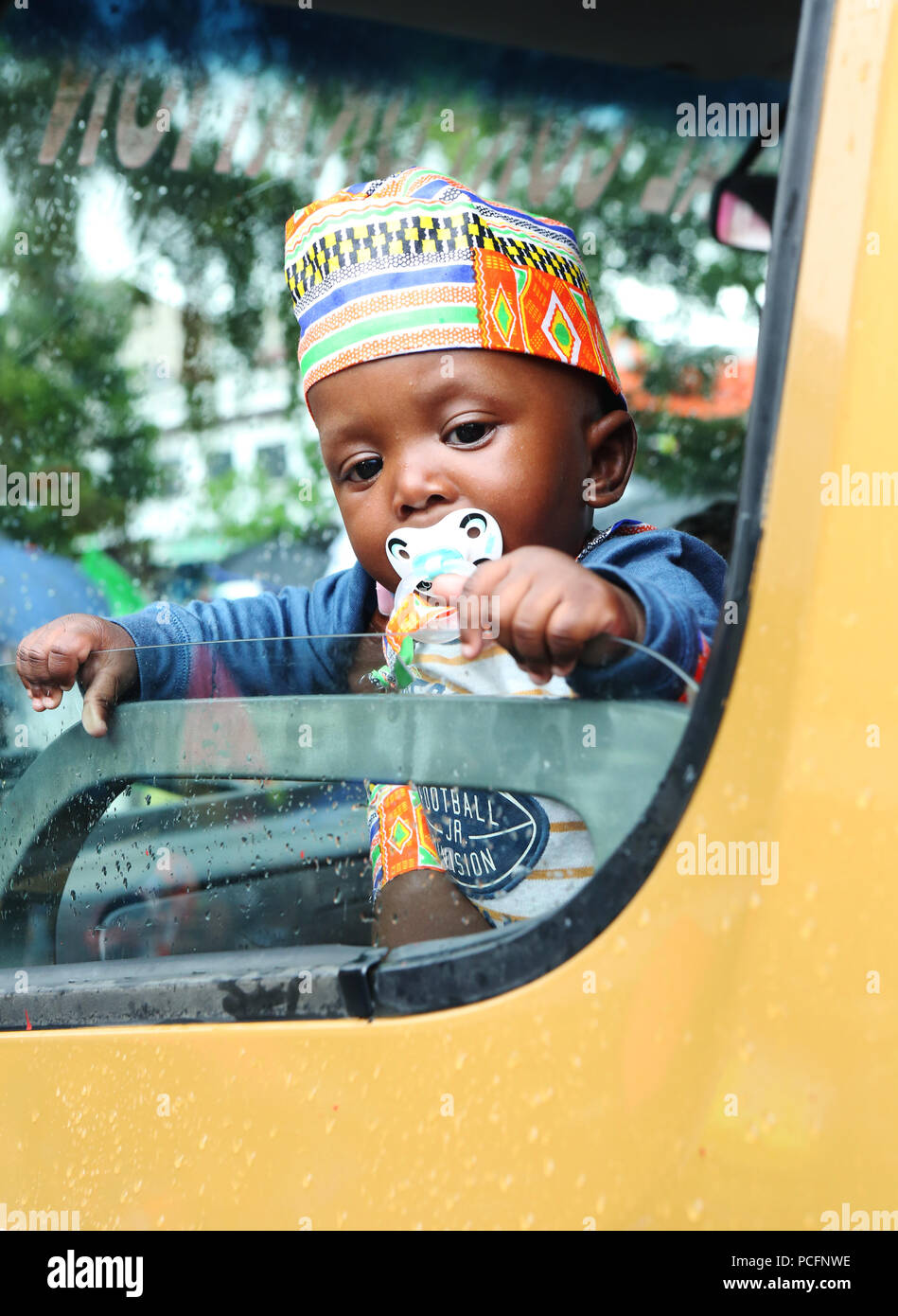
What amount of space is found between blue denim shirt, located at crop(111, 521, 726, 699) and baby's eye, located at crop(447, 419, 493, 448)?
21 cm

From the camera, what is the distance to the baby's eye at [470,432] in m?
1.57

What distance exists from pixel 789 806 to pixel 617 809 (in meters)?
0.15

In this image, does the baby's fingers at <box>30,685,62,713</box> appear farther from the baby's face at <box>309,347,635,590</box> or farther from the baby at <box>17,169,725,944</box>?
the baby's face at <box>309,347,635,590</box>

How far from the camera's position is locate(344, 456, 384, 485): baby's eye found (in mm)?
1650

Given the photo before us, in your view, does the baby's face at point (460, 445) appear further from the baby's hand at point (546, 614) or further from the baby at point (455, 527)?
the baby's hand at point (546, 614)

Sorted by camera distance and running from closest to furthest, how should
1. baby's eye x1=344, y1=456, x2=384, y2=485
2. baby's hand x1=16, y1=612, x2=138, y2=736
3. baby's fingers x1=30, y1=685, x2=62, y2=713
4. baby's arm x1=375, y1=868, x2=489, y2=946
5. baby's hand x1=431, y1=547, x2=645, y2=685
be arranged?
1. baby's hand x1=431, y1=547, x2=645, y2=685
2. baby's arm x1=375, y1=868, x2=489, y2=946
3. baby's hand x1=16, y1=612, x2=138, y2=736
4. baby's fingers x1=30, y1=685, x2=62, y2=713
5. baby's eye x1=344, y1=456, x2=384, y2=485

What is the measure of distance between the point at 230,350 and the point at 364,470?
3211 millimetres

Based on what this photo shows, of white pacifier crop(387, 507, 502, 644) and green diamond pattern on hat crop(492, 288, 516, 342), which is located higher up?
green diamond pattern on hat crop(492, 288, 516, 342)

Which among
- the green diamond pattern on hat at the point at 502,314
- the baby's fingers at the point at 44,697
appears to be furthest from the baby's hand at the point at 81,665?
the green diamond pattern on hat at the point at 502,314

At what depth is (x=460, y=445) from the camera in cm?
156

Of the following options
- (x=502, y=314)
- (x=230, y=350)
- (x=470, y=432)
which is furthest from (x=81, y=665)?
(x=230, y=350)

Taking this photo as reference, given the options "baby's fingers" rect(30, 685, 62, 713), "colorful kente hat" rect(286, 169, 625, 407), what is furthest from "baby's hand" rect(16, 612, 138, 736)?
"colorful kente hat" rect(286, 169, 625, 407)

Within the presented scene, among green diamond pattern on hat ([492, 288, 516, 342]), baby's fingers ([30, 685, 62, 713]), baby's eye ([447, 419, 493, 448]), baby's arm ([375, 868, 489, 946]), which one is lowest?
baby's arm ([375, 868, 489, 946])

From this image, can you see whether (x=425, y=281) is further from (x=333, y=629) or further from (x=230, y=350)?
(x=230, y=350)
